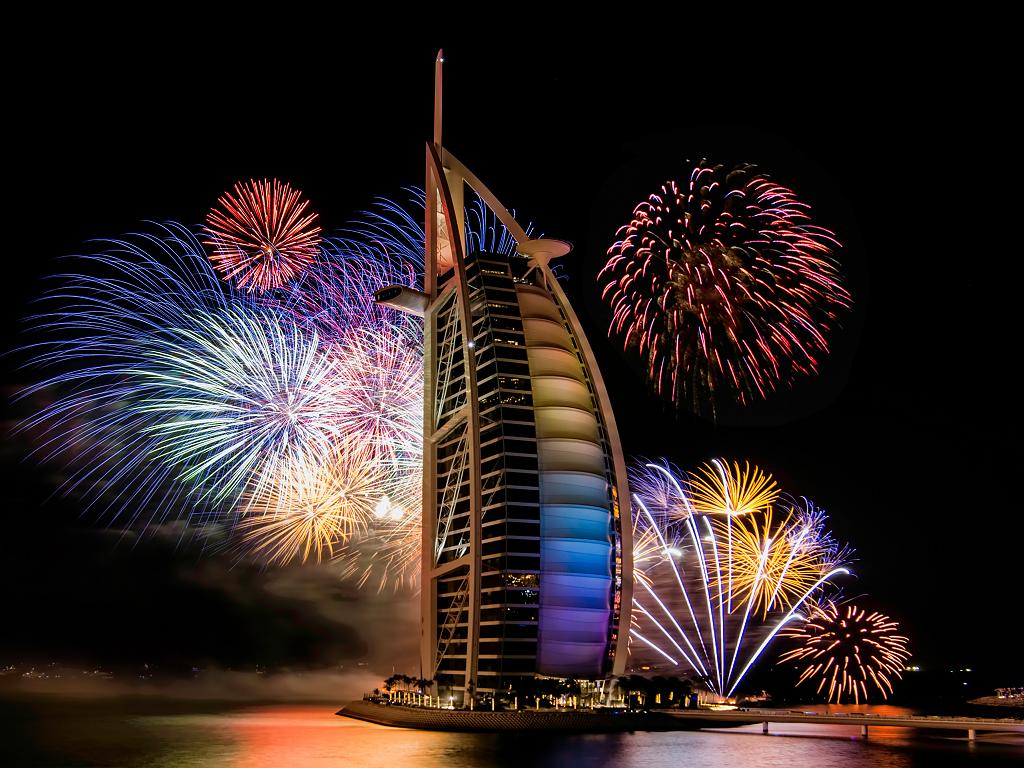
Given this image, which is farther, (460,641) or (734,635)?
(734,635)

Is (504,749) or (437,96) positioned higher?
(437,96)

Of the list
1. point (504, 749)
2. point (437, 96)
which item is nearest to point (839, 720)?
point (504, 749)

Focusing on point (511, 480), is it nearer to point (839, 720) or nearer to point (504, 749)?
point (504, 749)

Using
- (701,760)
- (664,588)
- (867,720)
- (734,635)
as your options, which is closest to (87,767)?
(701,760)

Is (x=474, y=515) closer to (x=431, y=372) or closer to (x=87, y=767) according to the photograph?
(x=431, y=372)

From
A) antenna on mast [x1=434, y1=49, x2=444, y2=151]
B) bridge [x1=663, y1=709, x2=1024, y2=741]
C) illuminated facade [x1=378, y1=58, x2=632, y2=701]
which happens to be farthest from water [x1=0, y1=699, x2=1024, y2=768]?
antenna on mast [x1=434, y1=49, x2=444, y2=151]

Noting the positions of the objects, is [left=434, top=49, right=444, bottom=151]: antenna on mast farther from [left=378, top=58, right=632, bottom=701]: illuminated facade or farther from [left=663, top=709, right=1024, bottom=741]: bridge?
[left=663, top=709, right=1024, bottom=741]: bridge
